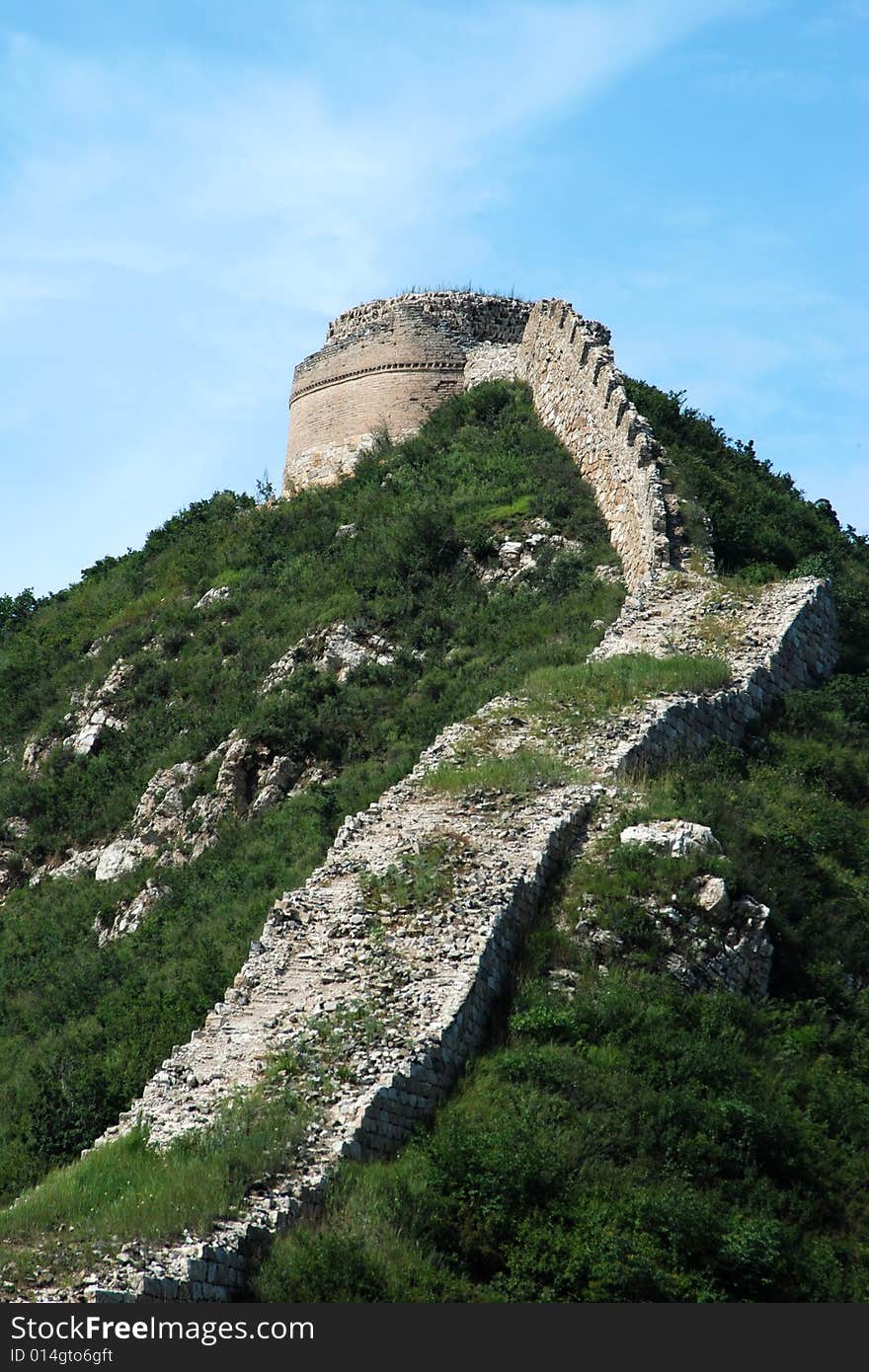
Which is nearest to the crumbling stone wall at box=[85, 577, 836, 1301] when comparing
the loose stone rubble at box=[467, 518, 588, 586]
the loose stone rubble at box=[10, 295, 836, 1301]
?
the loose stone rubble at box=[10, 295, 836, 1301]

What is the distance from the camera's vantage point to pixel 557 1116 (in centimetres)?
1447

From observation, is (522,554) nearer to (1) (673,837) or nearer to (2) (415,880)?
(1) (673,837)

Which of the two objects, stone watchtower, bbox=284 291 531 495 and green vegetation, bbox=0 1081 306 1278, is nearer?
green vegetation, bbox=0 1081 306 1278

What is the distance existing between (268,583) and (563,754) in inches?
454

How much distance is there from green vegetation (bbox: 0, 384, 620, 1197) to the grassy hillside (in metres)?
4.32

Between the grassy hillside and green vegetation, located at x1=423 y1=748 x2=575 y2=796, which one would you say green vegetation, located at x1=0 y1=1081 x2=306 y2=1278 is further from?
green vegetation, located at x1=423 y1=748 x2=575 y2=796

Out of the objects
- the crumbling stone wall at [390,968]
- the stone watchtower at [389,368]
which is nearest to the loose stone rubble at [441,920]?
the crumbling stone wall at [390,968]

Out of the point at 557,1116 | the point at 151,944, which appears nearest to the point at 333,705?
the point at 151,944

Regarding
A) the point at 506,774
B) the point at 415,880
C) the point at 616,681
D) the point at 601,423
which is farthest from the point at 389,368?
the point at 415,880

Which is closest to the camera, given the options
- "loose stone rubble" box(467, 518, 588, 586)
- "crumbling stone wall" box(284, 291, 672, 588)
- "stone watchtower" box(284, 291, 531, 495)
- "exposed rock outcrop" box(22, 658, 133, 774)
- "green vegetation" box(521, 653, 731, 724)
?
"green vegetation" box(521, 653, 731, 724)

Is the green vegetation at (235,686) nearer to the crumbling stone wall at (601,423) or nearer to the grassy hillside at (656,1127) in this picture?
the crumbling stone wall at (601,423)

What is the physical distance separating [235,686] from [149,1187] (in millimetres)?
13950

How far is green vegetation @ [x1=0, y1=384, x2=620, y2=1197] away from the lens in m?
19.0

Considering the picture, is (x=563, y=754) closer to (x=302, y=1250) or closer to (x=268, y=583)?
(x=302, y=1250)
